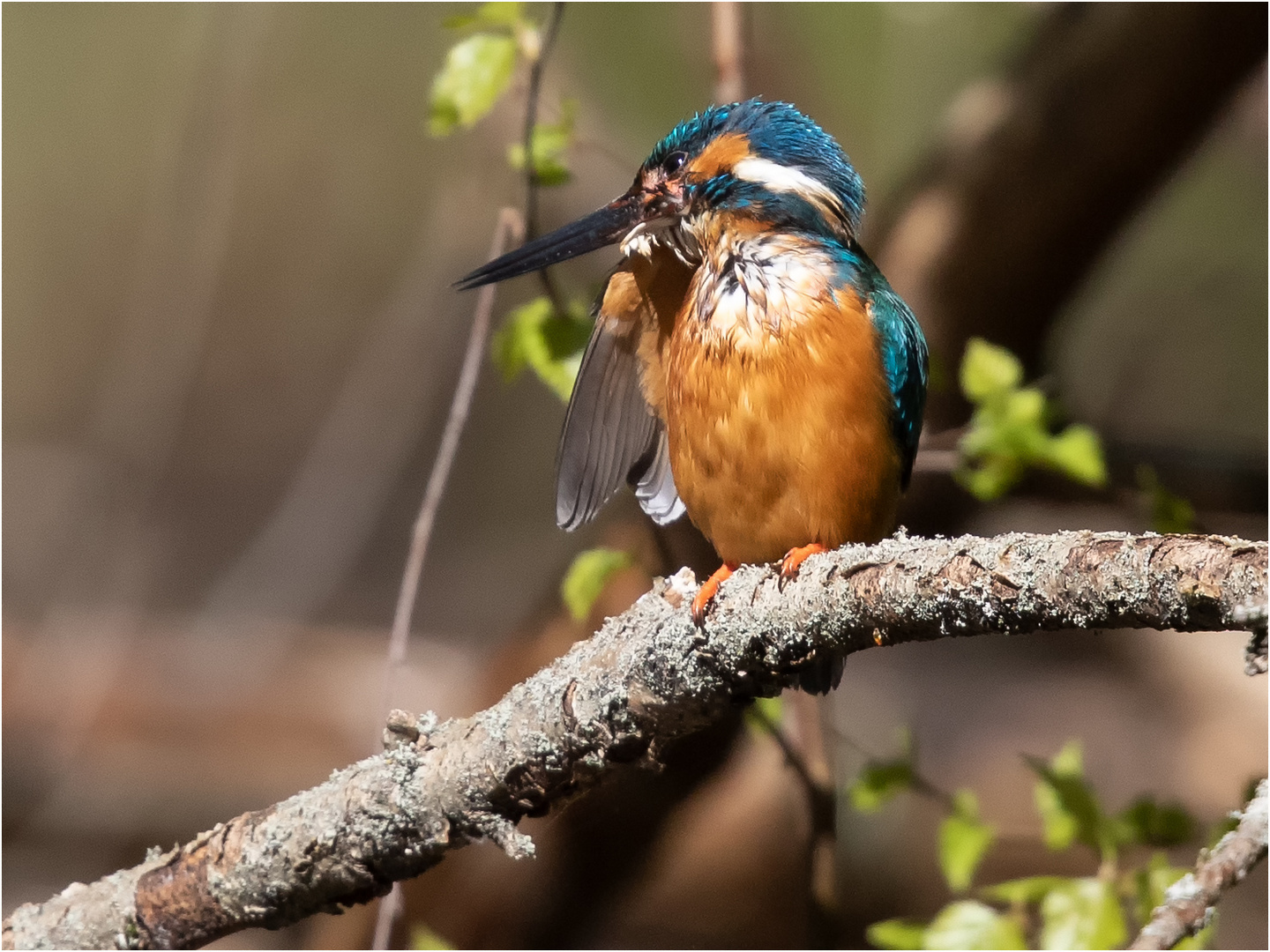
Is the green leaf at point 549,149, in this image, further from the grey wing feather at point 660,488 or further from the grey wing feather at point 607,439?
the grey wing feather at point 660,488

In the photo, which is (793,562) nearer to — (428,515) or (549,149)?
(428,515)

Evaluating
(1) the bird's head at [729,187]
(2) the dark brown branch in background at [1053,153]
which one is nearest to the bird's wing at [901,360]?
(1) the bird's head at [729,187]

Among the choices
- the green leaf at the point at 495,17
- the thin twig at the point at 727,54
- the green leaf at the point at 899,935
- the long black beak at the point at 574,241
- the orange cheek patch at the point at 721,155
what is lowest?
the green leaf at the point at 899,935

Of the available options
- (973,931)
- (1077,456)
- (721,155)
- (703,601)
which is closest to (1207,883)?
(703,601)

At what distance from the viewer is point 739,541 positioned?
5.18 ft

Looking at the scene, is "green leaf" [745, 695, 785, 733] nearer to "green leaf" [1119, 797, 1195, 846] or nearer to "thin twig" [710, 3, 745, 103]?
"green leaf" [1119, 797, 1195, 846]

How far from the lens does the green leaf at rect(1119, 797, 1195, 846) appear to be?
189 cm

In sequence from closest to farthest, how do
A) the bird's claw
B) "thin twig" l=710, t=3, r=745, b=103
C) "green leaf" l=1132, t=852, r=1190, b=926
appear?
the bird's claw
"green leaf" l=1132, t=852, r=1190, b=926
"thin twig" l=710, t=3, r=745, b=103

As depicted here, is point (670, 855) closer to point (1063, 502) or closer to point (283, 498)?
point (1063, 502)

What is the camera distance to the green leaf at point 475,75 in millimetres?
1718

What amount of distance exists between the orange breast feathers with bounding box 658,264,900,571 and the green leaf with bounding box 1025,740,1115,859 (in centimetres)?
62

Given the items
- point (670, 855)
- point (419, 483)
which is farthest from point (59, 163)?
point (670, 855)

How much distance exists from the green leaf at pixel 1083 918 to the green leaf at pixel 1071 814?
0.59ft

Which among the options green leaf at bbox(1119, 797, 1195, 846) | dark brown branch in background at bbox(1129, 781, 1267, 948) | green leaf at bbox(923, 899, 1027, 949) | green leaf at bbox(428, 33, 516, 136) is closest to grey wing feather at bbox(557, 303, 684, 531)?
green leaf at bbox(428, 33, 516, 136)
